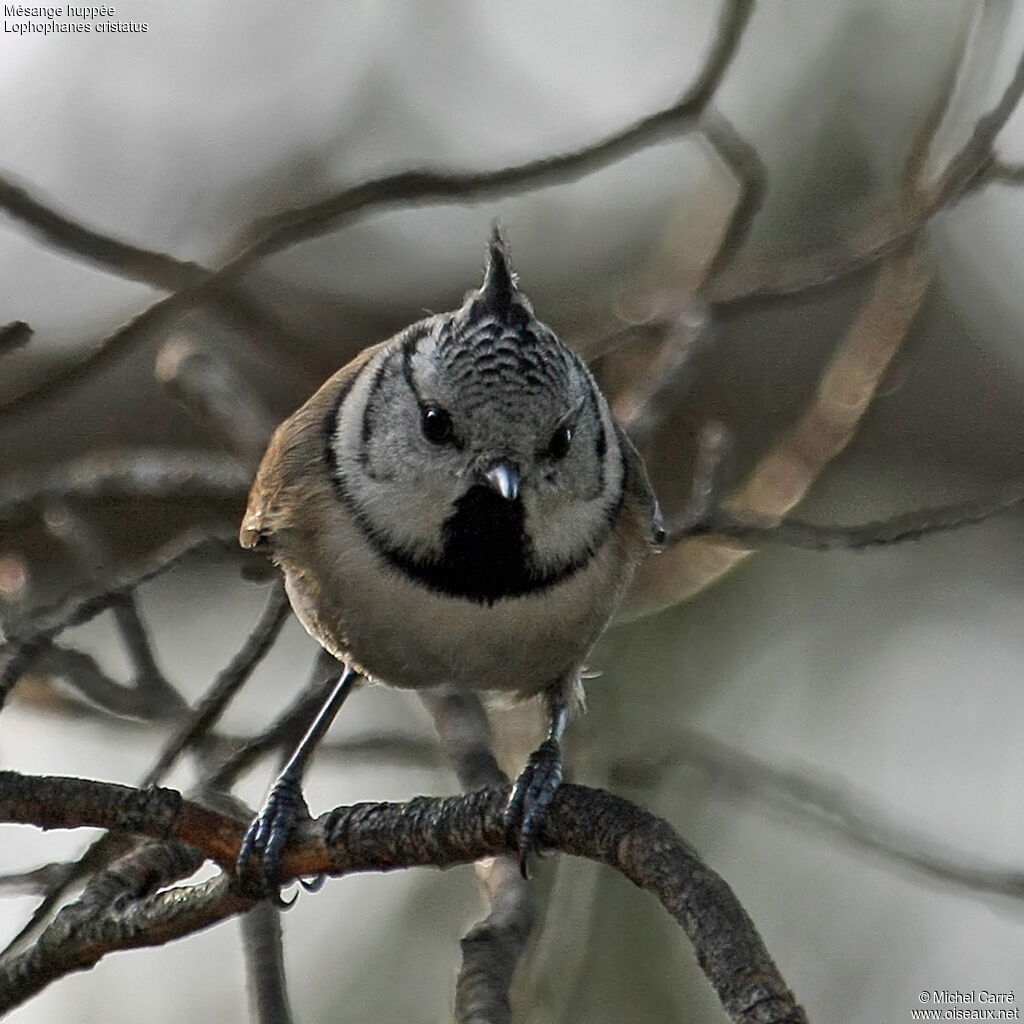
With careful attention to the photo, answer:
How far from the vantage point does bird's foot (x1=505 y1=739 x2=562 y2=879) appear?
1.89m

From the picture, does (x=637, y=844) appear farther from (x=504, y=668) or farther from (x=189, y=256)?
(x=189, y=256)

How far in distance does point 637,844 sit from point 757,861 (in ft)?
9.36

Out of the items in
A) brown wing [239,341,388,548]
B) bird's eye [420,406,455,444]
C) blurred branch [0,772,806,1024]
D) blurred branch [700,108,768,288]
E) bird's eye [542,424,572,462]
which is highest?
blurred branch [700,108,768,288]

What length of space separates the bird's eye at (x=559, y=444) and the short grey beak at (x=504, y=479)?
98 millimetres

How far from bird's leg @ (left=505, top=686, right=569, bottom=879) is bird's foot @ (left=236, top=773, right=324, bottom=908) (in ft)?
1.07

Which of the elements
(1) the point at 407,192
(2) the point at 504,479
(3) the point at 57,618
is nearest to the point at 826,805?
(2) the point at 504,479

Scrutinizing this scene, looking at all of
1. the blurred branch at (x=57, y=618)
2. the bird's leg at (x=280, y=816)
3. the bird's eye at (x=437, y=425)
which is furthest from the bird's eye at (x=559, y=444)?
the bird's leg at (x=280, y=816)

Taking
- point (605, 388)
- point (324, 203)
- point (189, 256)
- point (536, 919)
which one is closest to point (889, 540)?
point (536, 919)

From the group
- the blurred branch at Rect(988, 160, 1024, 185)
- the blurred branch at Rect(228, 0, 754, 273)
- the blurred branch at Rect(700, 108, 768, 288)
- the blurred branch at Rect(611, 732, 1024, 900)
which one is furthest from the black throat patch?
the blurred branch at Rect(988, 160, 1024, 185)

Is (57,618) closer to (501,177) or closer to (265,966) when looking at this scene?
(265,966)

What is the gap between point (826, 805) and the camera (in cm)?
267

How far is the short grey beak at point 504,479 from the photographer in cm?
214

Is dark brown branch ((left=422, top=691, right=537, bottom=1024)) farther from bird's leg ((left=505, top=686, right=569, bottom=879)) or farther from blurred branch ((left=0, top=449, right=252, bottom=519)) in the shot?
blurred branch ((left=0, top=449, right=252, bottom=519))

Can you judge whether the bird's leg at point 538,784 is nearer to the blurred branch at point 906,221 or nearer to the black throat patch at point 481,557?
the black throat patch at point 481,557
